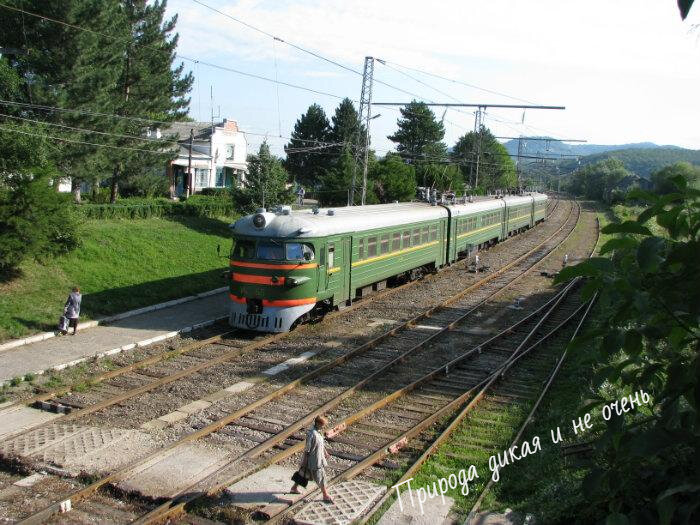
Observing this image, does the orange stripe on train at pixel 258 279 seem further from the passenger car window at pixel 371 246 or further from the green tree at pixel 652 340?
the green tree at pixel 652 340

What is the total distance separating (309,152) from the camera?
6819 centimetres

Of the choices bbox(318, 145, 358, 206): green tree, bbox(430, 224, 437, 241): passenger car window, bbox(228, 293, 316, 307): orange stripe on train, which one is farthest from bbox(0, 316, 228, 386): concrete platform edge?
bbox(318, 145, 358, 206): green tree

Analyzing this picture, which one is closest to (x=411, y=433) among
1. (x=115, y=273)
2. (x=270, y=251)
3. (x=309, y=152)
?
(x=270, y=251)

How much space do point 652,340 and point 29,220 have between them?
18.1 m

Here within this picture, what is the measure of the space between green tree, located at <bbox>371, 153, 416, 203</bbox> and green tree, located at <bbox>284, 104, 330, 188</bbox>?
78.7 feet

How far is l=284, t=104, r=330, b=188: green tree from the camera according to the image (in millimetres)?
69562

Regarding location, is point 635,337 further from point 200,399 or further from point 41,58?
point 41,58

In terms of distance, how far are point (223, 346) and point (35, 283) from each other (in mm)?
6837

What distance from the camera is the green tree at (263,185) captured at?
31.3 meters

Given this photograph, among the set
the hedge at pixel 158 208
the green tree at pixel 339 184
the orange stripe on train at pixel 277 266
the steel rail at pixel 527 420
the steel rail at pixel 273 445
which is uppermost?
the green tree at pixel 339 184

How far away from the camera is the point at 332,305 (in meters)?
17.9

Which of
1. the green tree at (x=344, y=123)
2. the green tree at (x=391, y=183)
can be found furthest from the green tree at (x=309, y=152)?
the green tree at (x=391, y=183)

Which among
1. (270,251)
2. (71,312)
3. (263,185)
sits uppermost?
(263,185)

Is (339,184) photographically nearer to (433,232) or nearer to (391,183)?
(391,183)
